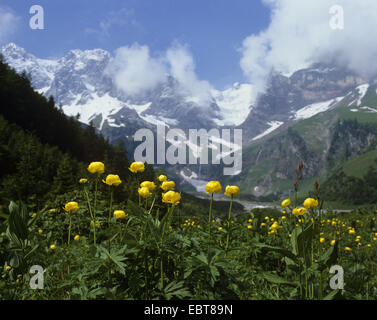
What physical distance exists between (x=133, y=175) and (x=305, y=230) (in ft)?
6.35

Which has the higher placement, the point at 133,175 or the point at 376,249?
the point at 133,175

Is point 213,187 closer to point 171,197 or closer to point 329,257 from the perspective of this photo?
point 171,197

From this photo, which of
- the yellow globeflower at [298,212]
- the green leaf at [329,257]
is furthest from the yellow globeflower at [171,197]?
the green leaf at [329,257]

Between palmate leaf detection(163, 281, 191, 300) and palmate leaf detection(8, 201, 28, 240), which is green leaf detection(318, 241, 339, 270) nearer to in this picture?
palmate leaf detection(163, 281, 191, 300)

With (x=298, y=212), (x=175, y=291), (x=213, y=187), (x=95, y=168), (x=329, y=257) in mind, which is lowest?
(x=175, y=291)

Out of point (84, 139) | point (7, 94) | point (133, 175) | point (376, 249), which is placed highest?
point (7, 94)

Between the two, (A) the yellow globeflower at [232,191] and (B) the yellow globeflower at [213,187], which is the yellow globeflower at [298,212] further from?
(B) the yellow globeflower at [213,187]

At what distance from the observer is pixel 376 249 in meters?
5.77

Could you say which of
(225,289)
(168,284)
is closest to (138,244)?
(168,284)

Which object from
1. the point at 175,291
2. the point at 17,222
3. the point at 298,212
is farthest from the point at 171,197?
the point at 17,222

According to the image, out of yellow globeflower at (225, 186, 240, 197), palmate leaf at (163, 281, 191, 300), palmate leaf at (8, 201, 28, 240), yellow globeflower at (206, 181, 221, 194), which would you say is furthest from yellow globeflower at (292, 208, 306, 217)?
palmate leaf at (8, 201, 28, 240)

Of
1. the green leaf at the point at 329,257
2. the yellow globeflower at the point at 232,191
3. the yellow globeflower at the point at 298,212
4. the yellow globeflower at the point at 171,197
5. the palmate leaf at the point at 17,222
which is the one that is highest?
the yellow globeflower at the point at 232,191
